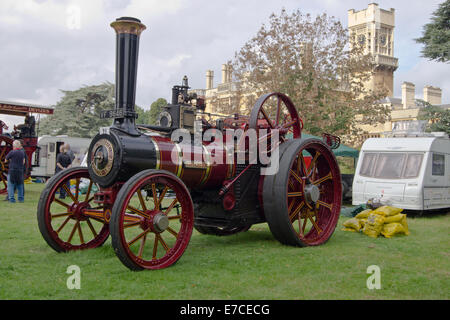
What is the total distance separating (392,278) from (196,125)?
2926 mm

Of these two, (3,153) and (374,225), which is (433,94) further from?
(374,225)

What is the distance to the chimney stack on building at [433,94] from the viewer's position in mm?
50000

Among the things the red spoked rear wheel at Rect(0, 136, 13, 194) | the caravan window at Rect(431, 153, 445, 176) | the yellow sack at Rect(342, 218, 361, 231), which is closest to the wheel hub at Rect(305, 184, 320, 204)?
the yellow sack at Rect(342, 218, 361, 231)

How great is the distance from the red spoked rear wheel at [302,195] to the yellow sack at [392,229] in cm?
101

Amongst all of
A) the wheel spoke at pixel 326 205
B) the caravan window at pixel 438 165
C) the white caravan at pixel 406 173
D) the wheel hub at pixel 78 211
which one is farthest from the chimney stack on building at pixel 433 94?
the wheel hub at pixel 78 211

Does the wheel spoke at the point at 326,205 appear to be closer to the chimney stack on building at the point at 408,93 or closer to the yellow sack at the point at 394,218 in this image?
the yellow sack at the point at 394,218

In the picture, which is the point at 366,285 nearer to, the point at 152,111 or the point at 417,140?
the point at 417,140

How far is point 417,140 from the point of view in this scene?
11508 mm

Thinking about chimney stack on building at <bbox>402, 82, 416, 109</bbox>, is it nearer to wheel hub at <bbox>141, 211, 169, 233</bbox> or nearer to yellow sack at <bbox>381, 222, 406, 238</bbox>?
yellow sack at <bbox>381, 222, 406, 238</bbox>

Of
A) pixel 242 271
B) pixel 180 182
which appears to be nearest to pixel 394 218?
pixel 242 271

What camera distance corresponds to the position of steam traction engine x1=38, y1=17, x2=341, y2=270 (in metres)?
4.84

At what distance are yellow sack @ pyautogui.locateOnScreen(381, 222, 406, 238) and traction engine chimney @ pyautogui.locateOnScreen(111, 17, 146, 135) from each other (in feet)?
14.4

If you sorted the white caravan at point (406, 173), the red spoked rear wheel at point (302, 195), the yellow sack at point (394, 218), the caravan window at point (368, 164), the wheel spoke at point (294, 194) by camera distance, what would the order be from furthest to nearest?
the caravan window at point (368, 164)
the white caravan at point (406, 173)
the yellow sack at point (394, 218)
the wheel spoke at point (294, 194)
the red spoked rear wheel at point (302, 195)
